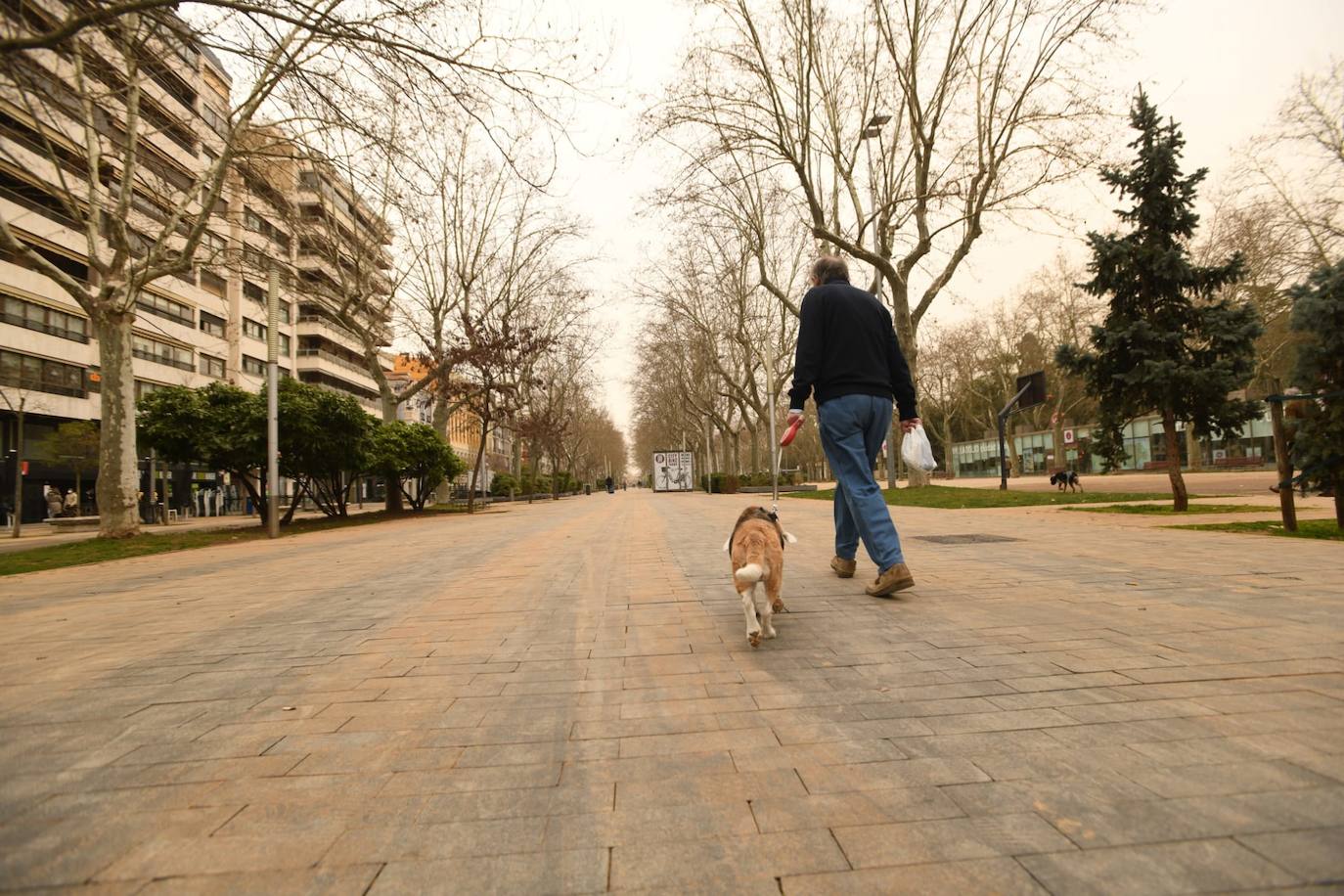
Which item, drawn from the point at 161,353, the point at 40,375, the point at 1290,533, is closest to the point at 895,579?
the point at 1290,533

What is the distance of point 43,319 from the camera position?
31000 millimetres

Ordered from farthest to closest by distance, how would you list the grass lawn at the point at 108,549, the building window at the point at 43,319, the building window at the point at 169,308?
the building window at the point at 169,308 → the building window at the point at 43,319 → the grass lawn at the point at 108,549

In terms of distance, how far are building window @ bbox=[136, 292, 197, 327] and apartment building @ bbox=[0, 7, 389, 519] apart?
10 centimetres

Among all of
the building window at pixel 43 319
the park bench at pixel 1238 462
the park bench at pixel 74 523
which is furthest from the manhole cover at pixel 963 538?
the park bench at pixel 1238 462

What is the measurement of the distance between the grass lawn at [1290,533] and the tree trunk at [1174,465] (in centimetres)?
356

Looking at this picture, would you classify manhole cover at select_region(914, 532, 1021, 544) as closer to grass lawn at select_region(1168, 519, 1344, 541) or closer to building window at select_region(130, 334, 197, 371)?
grass lawn at select_region(1168, 519, 1344, 541)

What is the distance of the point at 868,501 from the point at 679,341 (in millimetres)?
39044

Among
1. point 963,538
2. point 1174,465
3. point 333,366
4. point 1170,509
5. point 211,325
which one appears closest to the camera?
point 963,538

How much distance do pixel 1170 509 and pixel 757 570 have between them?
485 inches

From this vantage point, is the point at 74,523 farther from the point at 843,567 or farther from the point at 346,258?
the point at 843,567

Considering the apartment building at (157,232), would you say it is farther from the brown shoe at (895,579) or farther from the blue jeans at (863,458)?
the brown shoe at (895,579)

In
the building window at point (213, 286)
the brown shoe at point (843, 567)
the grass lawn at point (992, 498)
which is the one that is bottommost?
the grass lawn at point (992, 498)

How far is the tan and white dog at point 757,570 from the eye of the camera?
3.30m

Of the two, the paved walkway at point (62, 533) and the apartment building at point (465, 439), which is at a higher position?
the apartment building at point (465, 439)
